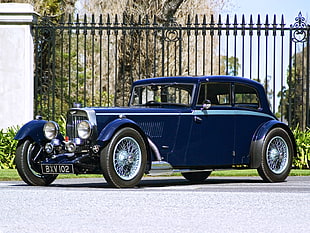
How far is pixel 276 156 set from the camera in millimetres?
11156

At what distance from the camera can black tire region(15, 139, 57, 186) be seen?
1009 centimetres

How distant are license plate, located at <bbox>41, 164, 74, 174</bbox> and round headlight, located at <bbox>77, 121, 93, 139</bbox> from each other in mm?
426

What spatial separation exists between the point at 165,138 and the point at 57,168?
1556mm

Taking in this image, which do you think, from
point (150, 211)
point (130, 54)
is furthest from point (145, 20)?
point (150, 211)

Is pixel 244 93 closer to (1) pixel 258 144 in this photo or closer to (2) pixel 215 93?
(2) pixel 215 93

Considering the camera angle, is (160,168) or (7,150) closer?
(160,168)

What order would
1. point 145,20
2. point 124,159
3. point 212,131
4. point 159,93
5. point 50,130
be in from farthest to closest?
point 145,20 < point 159,93 < point 212,131 < point 50,130 < point 124,159

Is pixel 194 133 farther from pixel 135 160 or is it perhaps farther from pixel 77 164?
pixel 77 164

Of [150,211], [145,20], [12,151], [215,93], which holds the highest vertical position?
[145,20]

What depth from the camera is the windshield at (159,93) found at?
1080cm

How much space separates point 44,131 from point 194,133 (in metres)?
2.08

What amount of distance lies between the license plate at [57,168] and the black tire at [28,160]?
1.01 ft

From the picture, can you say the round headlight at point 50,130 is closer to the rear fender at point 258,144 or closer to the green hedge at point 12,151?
the rear fender at point 258,144

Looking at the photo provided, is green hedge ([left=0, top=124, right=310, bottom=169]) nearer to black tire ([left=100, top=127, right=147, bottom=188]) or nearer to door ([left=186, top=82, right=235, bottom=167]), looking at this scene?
door ([left=186, top=82, right=235, bottom=167])
